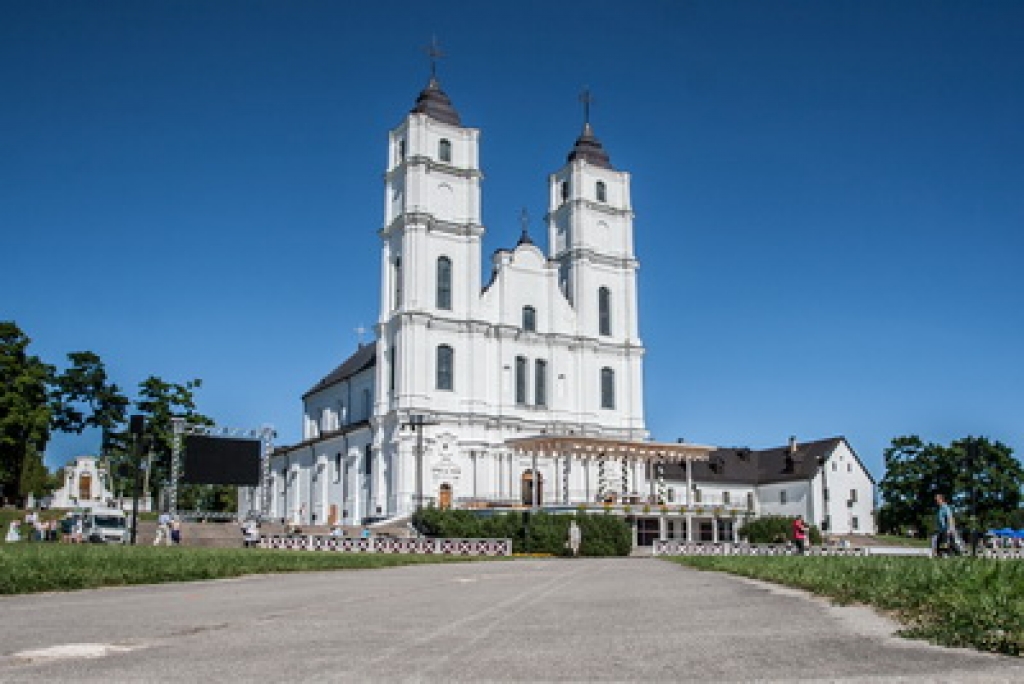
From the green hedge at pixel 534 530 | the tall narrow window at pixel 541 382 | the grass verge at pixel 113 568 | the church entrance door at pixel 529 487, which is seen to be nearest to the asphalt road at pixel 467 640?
the grass verge at pixel 113 568

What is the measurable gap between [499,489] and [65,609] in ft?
159

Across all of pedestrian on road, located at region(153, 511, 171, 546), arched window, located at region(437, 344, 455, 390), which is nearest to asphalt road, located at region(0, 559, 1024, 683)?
pedestrian on road, located at region(153, 511, 171, 546)

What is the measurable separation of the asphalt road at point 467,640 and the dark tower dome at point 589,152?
195 ft

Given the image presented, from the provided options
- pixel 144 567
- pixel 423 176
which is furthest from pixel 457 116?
pixel 144 567

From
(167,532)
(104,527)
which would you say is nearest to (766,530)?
(167,532)

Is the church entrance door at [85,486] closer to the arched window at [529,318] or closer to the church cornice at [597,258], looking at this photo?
the arched window at [529,318]

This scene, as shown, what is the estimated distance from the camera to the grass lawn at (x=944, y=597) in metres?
6.46

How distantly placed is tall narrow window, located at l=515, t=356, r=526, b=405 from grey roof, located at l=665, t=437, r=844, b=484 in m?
21.0

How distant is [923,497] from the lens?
68750mm

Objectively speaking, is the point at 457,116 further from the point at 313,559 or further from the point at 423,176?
the point at 313,559

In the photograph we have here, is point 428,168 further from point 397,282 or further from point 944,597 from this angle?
point 944,597

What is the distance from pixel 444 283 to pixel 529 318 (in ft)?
23.4

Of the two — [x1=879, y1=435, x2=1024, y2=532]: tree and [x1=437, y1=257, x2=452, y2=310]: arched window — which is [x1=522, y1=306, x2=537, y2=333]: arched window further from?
[x1=879, y1=435, x2=1024, y2=532]: tree

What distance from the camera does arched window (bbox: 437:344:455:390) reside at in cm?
5875
